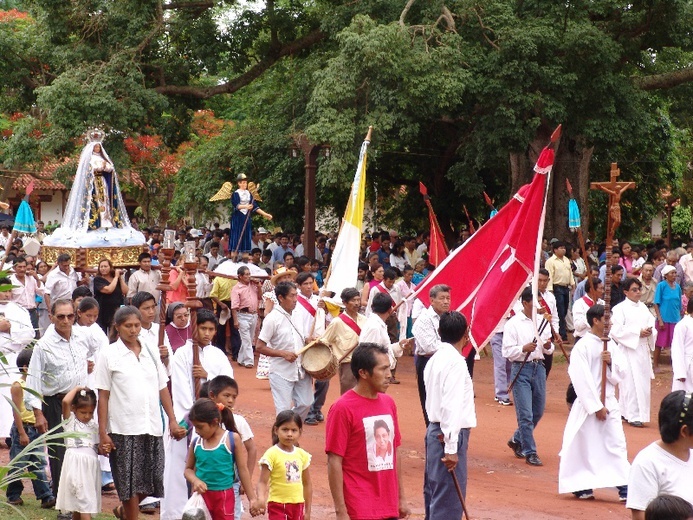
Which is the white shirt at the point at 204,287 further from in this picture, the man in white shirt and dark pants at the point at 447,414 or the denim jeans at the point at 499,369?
the man in white shirt and dark pants at the point at 447,414

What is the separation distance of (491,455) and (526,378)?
995 mm

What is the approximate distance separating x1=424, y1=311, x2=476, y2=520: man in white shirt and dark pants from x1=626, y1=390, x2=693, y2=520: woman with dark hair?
210 cm

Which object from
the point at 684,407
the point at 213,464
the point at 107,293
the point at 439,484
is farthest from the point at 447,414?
the point at 107,293

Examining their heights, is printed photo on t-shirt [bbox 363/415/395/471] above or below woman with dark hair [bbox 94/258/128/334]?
below

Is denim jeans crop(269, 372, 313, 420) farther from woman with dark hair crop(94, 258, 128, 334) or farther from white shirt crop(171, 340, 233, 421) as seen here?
woman with dark hair crop(94, 258, 128, 334)

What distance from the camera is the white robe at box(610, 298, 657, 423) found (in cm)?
1255

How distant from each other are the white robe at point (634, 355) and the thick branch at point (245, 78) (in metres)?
11.9

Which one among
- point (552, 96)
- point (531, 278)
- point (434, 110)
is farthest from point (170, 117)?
point (531, 278)

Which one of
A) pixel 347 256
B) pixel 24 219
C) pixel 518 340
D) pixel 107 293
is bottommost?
pixel 518 340

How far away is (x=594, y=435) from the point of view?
9133 mm

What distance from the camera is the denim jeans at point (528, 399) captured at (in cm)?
1030

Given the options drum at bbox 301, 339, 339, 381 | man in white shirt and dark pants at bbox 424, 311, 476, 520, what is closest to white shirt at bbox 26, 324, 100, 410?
drum at bbox 301, 339, 339, 381

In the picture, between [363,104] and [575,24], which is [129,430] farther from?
[575,24]

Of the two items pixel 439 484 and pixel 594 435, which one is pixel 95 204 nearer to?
pixel 594 435
